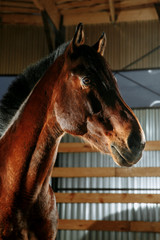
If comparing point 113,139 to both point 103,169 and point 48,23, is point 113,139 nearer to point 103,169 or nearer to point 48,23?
point 103,169

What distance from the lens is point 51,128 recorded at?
1.30 metres

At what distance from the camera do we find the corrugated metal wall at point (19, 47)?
6.60m

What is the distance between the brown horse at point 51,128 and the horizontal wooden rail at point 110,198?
3363 millimetres

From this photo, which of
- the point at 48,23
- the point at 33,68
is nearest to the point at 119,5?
the point at 48,23

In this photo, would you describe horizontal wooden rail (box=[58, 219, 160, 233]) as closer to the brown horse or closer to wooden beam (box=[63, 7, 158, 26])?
the brown horse

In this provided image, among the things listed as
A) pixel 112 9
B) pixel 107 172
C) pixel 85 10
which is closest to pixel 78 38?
pixel 107 172

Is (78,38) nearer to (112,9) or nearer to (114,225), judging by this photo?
(114,225)

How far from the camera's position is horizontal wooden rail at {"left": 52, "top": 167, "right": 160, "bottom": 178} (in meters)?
4.70

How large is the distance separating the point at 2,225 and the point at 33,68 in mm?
817

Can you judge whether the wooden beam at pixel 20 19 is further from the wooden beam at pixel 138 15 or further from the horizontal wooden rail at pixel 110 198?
the horizontal wooden rail at pixel 110 198

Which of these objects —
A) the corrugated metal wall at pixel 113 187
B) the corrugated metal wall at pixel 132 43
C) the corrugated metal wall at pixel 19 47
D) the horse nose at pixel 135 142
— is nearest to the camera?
the horse nose at pixel 135 142

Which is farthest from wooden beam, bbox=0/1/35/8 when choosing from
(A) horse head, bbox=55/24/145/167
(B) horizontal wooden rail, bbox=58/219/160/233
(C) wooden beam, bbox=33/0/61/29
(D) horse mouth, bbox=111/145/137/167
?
(D) horse mouth, bbox=111/145/137/167

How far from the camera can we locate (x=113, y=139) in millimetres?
1114

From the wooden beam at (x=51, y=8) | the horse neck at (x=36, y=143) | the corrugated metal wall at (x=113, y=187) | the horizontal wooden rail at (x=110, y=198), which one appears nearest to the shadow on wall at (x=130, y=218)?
the corrugated metal wall at (x=113, y=187)
